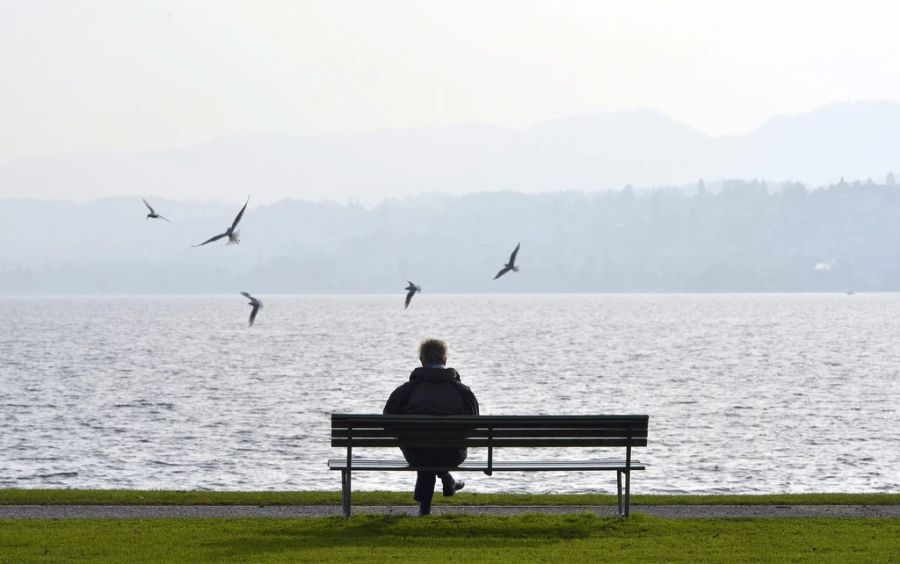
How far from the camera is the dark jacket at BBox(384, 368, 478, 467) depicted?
14180 millimetres

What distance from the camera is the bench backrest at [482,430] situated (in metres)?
13.9

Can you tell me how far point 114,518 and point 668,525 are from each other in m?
6.04

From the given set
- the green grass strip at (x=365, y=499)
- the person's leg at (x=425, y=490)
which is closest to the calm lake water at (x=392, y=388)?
the green grass strip at (x=365, y=499)

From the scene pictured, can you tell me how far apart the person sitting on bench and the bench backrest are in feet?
0.79

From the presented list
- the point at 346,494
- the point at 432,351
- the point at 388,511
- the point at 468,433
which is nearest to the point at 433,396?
the point at 432,351

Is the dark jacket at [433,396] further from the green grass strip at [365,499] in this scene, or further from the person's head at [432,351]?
the green grass strip at [365,499]

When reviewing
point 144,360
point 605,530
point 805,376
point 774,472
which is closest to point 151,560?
point 605,530

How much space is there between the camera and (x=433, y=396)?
1427cm

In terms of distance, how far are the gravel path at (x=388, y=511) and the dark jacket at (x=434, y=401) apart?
4.26 feet

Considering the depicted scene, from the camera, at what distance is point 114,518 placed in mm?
14797

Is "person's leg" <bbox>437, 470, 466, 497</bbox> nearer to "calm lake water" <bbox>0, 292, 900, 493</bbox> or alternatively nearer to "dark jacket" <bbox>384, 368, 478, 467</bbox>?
"dark jacket" <bbox>384, 368, 478, 467</bbox>

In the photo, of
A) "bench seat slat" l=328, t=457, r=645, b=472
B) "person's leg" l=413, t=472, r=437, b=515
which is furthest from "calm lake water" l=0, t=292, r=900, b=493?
"bench seat slat" l=328, t=457, r=645, b=472

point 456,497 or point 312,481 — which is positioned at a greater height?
point 456,497

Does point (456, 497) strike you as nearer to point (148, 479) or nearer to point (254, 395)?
point (148, 479)
